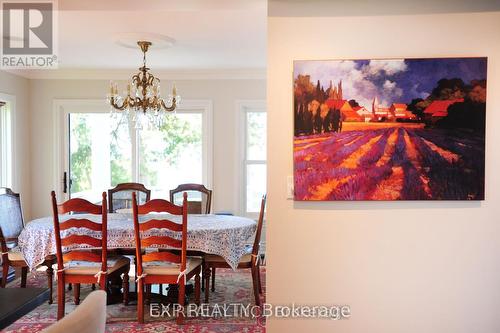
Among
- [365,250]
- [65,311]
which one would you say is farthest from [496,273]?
[65,311]

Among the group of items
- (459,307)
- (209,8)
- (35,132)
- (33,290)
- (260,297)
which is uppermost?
(209,8)

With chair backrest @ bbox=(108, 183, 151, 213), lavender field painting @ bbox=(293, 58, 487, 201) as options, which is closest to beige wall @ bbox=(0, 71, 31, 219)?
chair backrest @ bbox=(108, 183, 151, 213)

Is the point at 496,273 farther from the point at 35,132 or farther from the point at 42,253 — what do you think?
the point at 35,132

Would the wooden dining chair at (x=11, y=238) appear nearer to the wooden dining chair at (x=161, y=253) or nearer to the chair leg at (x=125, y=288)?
the chair leg at (x=125, y=288)

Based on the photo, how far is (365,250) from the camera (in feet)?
9.68

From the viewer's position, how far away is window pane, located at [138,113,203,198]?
21.4ft

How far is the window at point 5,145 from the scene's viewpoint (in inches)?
232

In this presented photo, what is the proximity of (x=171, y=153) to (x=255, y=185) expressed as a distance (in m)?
1.21

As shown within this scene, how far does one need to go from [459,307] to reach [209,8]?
2.39 meters

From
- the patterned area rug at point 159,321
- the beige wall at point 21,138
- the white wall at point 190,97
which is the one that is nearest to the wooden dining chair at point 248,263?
the patterned area rug at point 159,321

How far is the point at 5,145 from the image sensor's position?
19.6 ft

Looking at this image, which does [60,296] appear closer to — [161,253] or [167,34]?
[161,253]

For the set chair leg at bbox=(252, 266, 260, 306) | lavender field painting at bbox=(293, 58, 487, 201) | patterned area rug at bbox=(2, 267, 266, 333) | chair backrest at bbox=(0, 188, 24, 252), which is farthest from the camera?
chair backrest at bbox=(0, 188, 24, 252)

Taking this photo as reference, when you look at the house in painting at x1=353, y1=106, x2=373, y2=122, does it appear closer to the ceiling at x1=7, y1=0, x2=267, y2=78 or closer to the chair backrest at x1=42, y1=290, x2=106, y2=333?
the ceiling at x1=7, y1=0, x2=267, y2=78
